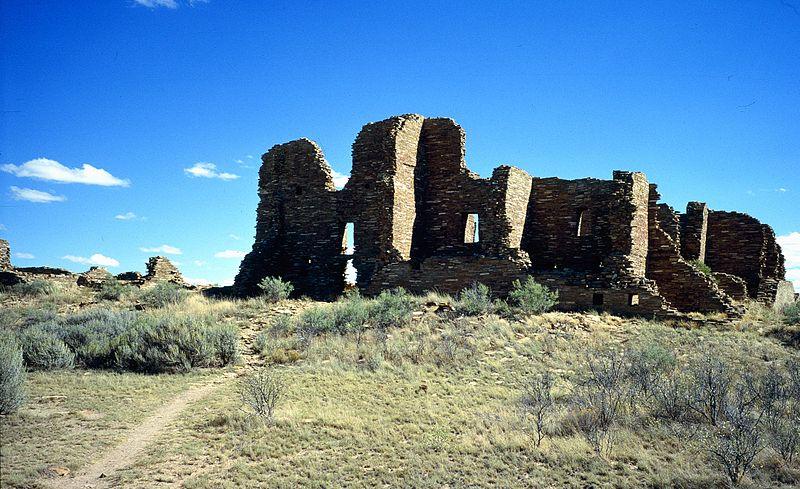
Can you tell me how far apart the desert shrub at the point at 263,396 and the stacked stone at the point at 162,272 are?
16.8m

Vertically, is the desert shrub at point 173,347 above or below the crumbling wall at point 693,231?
below

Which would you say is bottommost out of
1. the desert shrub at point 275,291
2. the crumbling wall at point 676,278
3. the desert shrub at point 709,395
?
the desert shrub at point 709,395

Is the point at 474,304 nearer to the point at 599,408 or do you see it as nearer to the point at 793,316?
the point at 599,408

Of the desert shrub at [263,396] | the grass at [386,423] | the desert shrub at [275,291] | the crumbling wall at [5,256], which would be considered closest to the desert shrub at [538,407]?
the grass at [386,423]

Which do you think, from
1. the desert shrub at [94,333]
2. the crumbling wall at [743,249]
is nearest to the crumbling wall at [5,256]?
the desert shrub at [94,333]

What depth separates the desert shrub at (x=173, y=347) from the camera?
41.2 feet

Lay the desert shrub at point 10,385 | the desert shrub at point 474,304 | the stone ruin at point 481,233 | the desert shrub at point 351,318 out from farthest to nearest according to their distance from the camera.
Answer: the stone ruin at point 481,233 → the desert shrub at point 474,304 → the desert shrub at point 351,318 → the desert shrub at point 10,385

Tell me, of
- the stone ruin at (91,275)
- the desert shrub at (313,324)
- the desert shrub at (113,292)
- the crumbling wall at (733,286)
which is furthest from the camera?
the stone ruin at (91,275)

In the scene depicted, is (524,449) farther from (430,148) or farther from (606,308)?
(430,148)

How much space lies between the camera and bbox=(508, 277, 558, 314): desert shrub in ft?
55.8

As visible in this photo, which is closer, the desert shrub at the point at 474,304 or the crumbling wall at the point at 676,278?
the desert shrub at the point at 474,304

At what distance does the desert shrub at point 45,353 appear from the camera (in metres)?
12.2

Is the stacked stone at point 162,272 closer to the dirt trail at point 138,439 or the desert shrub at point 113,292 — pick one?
the desert shrub at point 113,292

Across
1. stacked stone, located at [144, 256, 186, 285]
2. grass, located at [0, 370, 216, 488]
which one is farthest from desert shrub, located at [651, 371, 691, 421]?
stacked stone, located at [144, 256, 186, 285]
